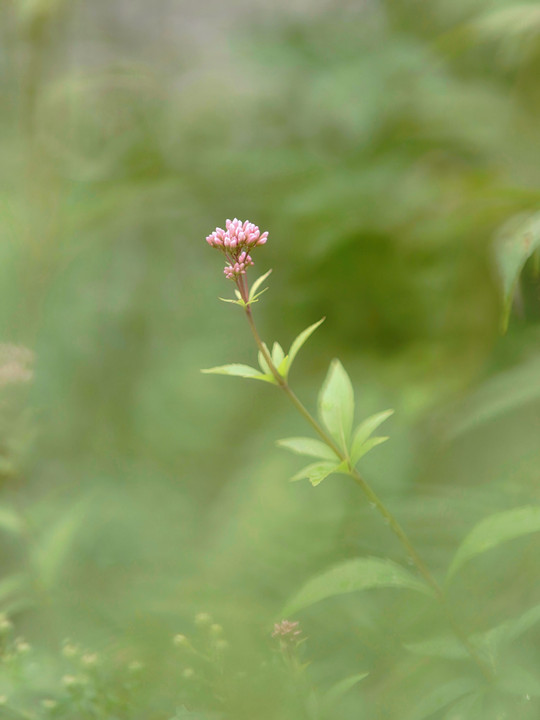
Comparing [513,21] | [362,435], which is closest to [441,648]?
[362,435]

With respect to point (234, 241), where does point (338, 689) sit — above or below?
below

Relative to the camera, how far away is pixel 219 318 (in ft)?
4.89

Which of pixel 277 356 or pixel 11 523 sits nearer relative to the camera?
pixel 277 356

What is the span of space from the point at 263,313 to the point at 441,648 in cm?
103

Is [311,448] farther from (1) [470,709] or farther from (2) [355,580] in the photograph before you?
(1) [470,709]

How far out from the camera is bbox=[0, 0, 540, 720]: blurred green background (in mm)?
684

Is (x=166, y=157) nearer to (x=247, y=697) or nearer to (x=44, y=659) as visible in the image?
(x=44, y=659)

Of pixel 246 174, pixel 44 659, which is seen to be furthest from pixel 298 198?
pixel 44 659

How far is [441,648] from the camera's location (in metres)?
0.49

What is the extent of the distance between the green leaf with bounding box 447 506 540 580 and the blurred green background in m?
0.09

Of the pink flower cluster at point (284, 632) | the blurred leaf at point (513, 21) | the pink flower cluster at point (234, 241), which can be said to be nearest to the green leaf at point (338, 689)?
the pink flower cluster at point (284, 632)

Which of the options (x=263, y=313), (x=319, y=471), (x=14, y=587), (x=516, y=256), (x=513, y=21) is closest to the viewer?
(x=319, y=471)

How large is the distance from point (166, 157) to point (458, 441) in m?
1.02

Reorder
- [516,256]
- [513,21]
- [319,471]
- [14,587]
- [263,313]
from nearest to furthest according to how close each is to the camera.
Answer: [319,471] < [516,256] < [14,587] < [513,21] < [263,313]
